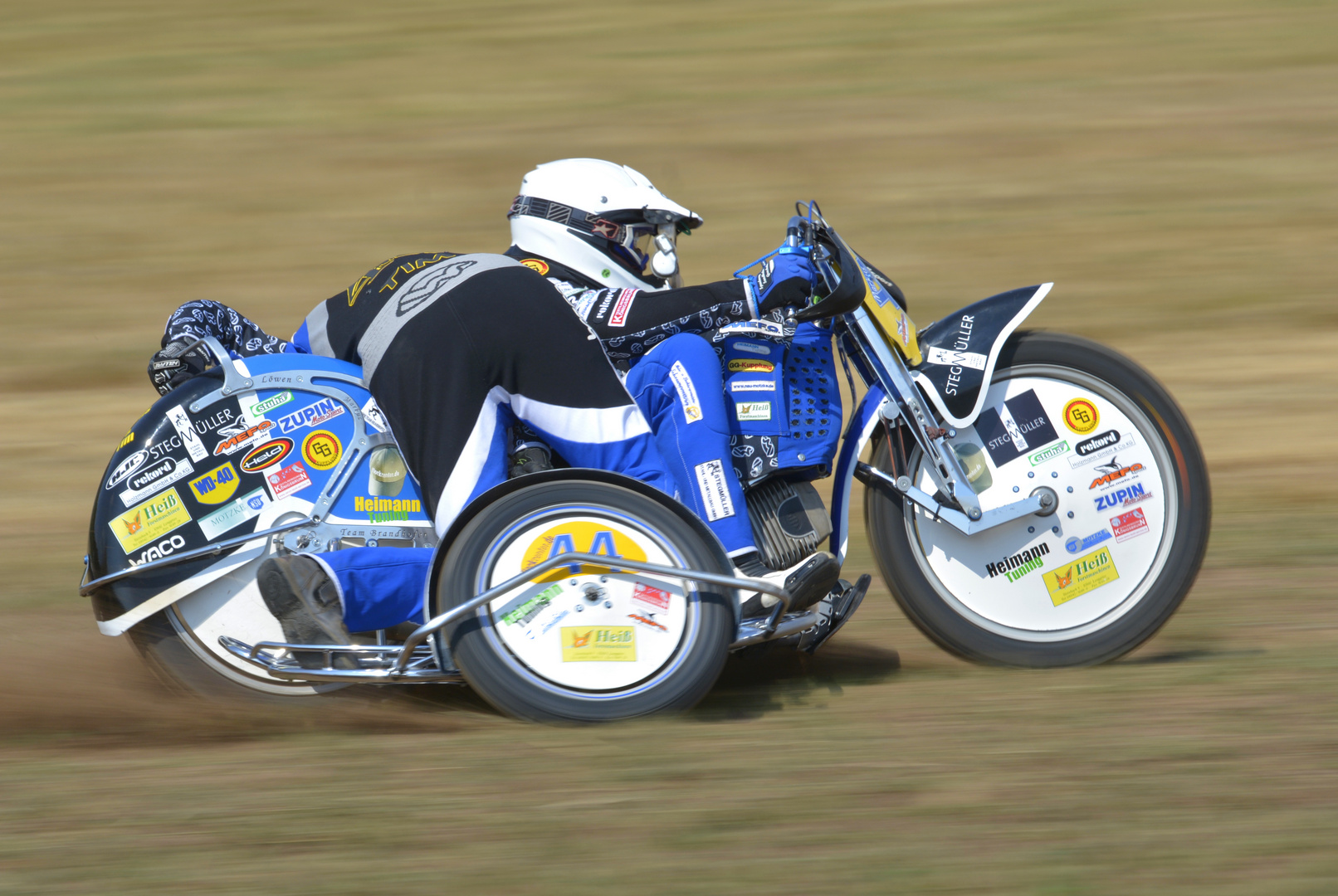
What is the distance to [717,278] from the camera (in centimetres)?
1055

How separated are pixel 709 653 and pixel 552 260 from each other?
1.45m

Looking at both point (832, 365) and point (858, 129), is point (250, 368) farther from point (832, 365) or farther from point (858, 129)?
point (858, 129)

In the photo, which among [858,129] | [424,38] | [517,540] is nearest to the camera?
[517,540]

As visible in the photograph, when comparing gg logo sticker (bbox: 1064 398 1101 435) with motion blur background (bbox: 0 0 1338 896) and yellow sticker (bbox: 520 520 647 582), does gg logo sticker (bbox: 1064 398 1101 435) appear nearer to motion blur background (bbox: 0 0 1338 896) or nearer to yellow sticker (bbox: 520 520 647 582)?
motion blur background (bbox: 0 0 1338 896)

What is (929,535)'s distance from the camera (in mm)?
4672

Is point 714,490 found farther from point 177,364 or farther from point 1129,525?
point 177,364

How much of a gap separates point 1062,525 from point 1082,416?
13.5 inches

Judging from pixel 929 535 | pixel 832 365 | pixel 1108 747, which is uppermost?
pixel 832 365

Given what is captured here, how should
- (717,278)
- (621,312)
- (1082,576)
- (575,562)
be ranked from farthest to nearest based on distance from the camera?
(717,278), (1082,576), (621,312), (575,562)

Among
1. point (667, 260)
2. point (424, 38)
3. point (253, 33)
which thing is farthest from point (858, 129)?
point (667, 260)

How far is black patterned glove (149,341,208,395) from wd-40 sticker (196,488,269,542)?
0.45 m

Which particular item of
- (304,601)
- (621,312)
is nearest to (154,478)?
(304,601)

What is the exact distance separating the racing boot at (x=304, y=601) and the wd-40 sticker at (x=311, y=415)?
1.39 feet

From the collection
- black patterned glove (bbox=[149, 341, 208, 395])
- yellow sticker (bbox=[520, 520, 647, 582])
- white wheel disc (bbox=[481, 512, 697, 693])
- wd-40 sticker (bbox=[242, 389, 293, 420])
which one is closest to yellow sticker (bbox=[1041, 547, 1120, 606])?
white wheel disc (bbox=[481, 512, 697, 693])
